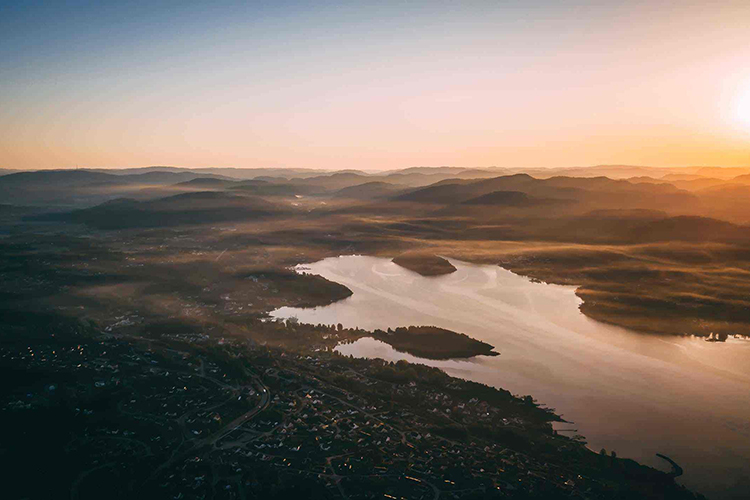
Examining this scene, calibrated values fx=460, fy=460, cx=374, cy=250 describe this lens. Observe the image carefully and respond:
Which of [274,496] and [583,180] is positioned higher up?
[583,180]

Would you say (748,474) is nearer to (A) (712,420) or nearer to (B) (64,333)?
(A) (712,420)

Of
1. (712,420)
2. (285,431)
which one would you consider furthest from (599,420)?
(285,431)

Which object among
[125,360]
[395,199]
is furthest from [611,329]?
[395,199]

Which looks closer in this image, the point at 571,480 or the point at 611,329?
the point at 571,480

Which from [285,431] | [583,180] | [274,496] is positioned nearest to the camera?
[274,496]

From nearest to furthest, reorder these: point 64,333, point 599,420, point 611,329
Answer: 1. point 599,420
2. point 64,333
3. point 611,329

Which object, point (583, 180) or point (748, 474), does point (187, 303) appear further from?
point (583, 180)
